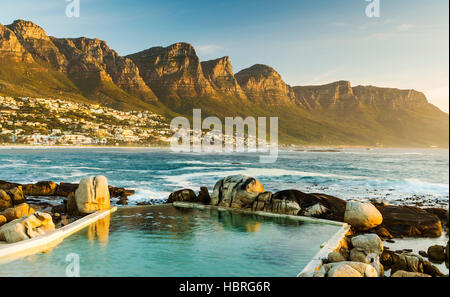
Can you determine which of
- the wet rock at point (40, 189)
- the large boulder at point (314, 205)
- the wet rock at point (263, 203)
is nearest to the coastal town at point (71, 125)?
the wet rock at point (40, 189)

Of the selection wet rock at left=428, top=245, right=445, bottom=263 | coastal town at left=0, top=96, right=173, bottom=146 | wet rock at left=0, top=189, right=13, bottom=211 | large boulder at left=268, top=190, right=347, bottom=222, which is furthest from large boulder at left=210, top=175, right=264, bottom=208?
coastal town at left=0, top=96, right=173, bottom=146

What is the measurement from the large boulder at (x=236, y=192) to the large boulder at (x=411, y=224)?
8293mm

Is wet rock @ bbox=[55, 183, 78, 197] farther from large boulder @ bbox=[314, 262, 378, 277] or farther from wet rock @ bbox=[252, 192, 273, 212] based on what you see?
large boulder @ bbox=[314, 262, 378, 277]

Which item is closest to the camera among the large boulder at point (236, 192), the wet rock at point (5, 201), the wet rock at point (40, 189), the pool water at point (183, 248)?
the pool water at point (183, 248)

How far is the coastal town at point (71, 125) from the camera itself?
13700cm

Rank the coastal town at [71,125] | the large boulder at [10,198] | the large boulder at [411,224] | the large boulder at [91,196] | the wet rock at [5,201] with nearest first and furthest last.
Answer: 1. the large boulder at [411,224]
2. the large boulder at [91,196]
3. the wet rock at [5,201]
4. the large boulder at [10,198]
5. the coastal town at [71,125]

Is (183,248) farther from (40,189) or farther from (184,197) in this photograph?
(40,189)

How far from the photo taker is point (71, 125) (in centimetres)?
15725

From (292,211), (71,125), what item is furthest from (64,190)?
(71,125)

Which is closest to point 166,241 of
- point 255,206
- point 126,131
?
point 255,206

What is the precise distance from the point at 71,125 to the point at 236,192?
523ft

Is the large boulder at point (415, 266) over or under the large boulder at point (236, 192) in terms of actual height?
under

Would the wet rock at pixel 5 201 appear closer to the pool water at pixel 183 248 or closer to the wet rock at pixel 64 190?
the wet rock at pixel 64 190
